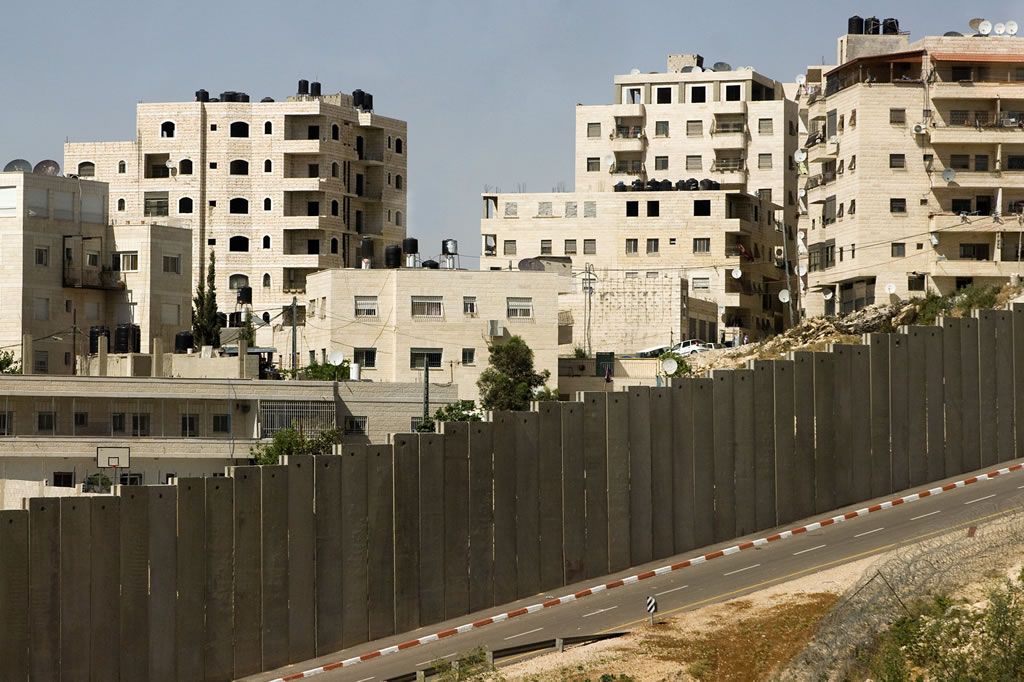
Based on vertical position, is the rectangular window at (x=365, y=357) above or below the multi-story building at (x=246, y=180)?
below

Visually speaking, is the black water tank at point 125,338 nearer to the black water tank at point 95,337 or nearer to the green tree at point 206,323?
the black water tank at point 95,337

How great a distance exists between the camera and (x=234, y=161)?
127m

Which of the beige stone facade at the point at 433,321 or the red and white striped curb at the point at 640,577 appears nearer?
the red and white striped curb at the point at 640,577

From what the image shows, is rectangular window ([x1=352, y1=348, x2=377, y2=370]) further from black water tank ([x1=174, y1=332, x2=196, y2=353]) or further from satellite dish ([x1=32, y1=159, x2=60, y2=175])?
Answer: satellite dish ([x1=32, y1=159, x2=60, y2=175])

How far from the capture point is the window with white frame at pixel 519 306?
81.5m

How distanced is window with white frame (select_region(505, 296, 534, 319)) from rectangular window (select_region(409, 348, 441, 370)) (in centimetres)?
412

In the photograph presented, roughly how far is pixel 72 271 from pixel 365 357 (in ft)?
62.0

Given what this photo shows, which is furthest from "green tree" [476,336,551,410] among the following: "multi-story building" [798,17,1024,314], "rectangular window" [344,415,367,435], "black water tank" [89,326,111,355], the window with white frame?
"black water tank" [89,326,111,355]

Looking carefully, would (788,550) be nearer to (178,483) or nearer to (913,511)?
(913,511)

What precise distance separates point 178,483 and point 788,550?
503 inches

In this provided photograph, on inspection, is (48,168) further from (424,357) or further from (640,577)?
(640,577)

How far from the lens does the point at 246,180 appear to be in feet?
417

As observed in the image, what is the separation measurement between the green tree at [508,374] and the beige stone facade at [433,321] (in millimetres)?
1162

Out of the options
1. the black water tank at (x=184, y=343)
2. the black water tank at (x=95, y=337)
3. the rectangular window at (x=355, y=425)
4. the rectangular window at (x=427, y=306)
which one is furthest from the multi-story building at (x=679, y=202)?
the black water tank at (x=95, y=337)
